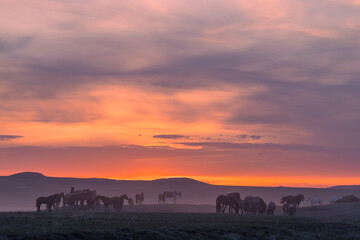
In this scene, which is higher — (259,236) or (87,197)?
(87,197)

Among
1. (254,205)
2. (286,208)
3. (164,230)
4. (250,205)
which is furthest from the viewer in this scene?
(286,208)

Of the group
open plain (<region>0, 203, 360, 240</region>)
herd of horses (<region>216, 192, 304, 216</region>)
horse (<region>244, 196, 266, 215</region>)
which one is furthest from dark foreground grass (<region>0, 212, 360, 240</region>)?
horse (<region>244, 196, 266, 215</region>)

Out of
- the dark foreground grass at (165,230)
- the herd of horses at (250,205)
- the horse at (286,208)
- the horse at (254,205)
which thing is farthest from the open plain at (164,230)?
the horse at (254,205)

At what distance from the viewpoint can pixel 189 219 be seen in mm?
42875

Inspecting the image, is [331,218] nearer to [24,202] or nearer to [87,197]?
[87,197]

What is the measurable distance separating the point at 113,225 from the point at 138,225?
1847mm

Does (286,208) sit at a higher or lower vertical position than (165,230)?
higher

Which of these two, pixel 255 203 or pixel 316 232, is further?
pixel 255 203

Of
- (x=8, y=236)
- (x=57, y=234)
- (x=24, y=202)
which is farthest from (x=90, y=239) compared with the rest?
(x=24, y=202)

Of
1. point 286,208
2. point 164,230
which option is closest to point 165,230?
point 164,230

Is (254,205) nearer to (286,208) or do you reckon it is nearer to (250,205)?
(250,205)

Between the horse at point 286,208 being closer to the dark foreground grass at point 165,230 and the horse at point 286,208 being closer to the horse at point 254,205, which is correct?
the horse at point 254,205

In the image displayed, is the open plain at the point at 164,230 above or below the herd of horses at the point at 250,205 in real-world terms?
below

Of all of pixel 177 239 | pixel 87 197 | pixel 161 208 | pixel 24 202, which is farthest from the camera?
pixel 24 202
